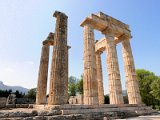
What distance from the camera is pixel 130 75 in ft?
60.4

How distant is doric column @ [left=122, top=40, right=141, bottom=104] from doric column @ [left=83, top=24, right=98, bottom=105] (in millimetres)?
5983

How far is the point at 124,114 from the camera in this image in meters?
12.0

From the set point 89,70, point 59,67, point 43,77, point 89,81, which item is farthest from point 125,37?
point 43,77

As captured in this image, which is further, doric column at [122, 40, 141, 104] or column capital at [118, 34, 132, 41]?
column capital at [118, 34, 132, 41]

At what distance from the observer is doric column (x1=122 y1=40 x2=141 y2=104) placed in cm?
1748

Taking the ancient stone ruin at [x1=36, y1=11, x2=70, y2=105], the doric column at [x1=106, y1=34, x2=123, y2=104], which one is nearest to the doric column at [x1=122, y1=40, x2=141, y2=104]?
the doric column at [x1=106, y1=34, x2=123, y2=104]

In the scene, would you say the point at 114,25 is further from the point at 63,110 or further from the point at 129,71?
the point at 63,110

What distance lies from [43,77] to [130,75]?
11.4 m

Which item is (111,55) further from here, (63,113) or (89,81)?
(63,113)

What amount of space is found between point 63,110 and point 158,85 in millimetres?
25512

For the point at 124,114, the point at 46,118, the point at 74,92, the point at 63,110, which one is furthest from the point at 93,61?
the point at 74,92

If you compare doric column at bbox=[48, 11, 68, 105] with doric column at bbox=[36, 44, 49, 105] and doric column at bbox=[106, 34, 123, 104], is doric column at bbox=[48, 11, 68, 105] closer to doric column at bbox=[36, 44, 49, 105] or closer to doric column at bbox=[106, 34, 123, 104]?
doric column at bbox=[106, 34, 123, 104]

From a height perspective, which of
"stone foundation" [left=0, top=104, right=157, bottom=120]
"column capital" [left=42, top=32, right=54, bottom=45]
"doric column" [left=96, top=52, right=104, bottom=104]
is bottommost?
"stone foundation" [left=0, top=104, right=157, bottom=120]

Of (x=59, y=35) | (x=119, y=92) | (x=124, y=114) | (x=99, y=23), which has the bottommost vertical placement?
(x=124, y=114)
